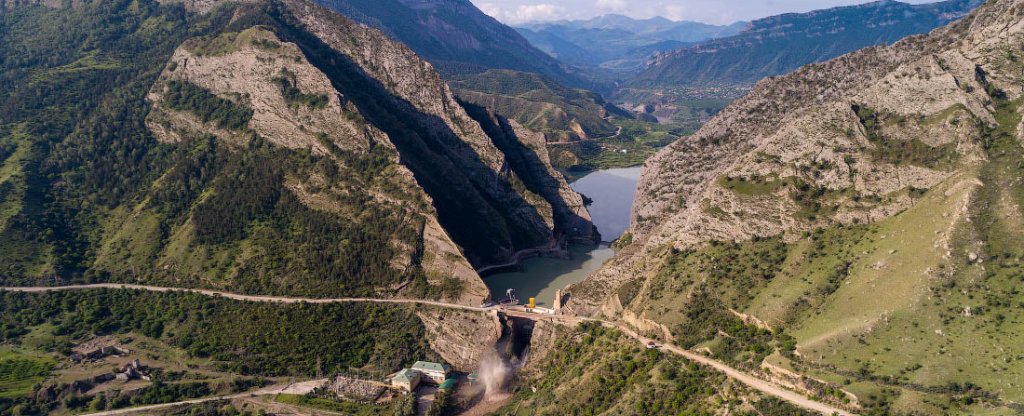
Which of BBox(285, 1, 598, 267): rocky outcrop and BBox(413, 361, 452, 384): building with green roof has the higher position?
BBox(285, 1, 598, 267): rocky outcrop

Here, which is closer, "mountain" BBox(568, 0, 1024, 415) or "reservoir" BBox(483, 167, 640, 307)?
"mountain" BBox(568, 0, 1024, 415)

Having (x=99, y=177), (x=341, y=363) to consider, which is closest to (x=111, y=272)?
(x=99, y=177)

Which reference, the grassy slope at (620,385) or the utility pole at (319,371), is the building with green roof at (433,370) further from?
the utility pole at (319,371)

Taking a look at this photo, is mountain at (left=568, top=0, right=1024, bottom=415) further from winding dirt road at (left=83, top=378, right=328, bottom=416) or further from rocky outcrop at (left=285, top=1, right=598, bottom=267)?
winding dirt road at (left=83, top=378, right=328, bottom=416)

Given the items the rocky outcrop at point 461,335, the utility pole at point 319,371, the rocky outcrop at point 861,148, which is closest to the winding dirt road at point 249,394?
the utility pole at point 319,371

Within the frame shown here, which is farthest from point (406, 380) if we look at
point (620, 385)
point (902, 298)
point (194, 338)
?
point (902, 298)

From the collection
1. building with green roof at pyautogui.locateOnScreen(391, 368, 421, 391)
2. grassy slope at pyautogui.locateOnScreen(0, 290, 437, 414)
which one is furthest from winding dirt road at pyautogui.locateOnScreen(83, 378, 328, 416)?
building with green roof at pyautogui.locateOnScreen(391, 368, 421, 391)
